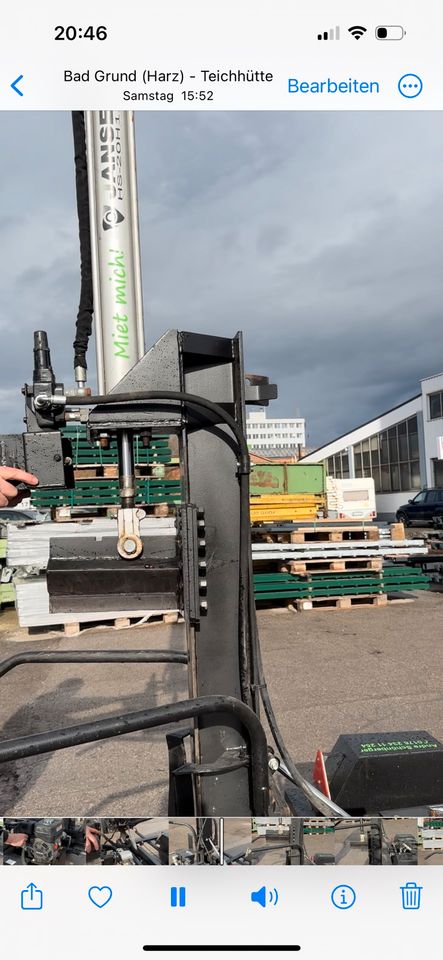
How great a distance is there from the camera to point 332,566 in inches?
331

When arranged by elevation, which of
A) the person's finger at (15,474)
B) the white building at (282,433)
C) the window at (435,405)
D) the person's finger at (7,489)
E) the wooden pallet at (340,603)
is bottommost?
the wooden pallet at (340,603)

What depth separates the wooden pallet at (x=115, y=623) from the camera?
730 centimetres

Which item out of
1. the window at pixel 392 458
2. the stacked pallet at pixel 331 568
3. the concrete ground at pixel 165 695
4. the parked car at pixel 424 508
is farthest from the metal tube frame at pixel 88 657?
the window at pixel 392 458

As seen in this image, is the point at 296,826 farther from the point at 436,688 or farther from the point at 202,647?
the point at 436,688

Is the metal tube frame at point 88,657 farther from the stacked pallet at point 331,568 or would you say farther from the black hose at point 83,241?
the stacked pallet at point 331,568

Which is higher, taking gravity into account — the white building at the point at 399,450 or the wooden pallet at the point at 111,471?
the white building at the point at 399,450

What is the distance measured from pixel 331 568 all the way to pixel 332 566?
58 millimetres

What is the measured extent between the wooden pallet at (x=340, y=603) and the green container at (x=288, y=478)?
2.31m

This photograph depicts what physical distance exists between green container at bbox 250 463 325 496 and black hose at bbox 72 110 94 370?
7940 millimetres

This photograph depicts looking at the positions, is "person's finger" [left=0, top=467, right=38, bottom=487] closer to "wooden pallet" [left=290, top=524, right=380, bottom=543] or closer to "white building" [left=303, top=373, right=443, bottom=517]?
"wooden pallet" [left=290, top=524, right=380, bottom=543]

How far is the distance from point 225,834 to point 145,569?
833mm

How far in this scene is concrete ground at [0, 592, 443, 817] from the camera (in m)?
3.45

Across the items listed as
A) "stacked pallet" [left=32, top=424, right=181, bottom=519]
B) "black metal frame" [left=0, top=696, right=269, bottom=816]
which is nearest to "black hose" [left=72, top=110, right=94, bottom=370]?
"black metal frame" [left=0, top=696, right=269, bottom=816]

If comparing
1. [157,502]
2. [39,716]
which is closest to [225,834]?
[39,716]
